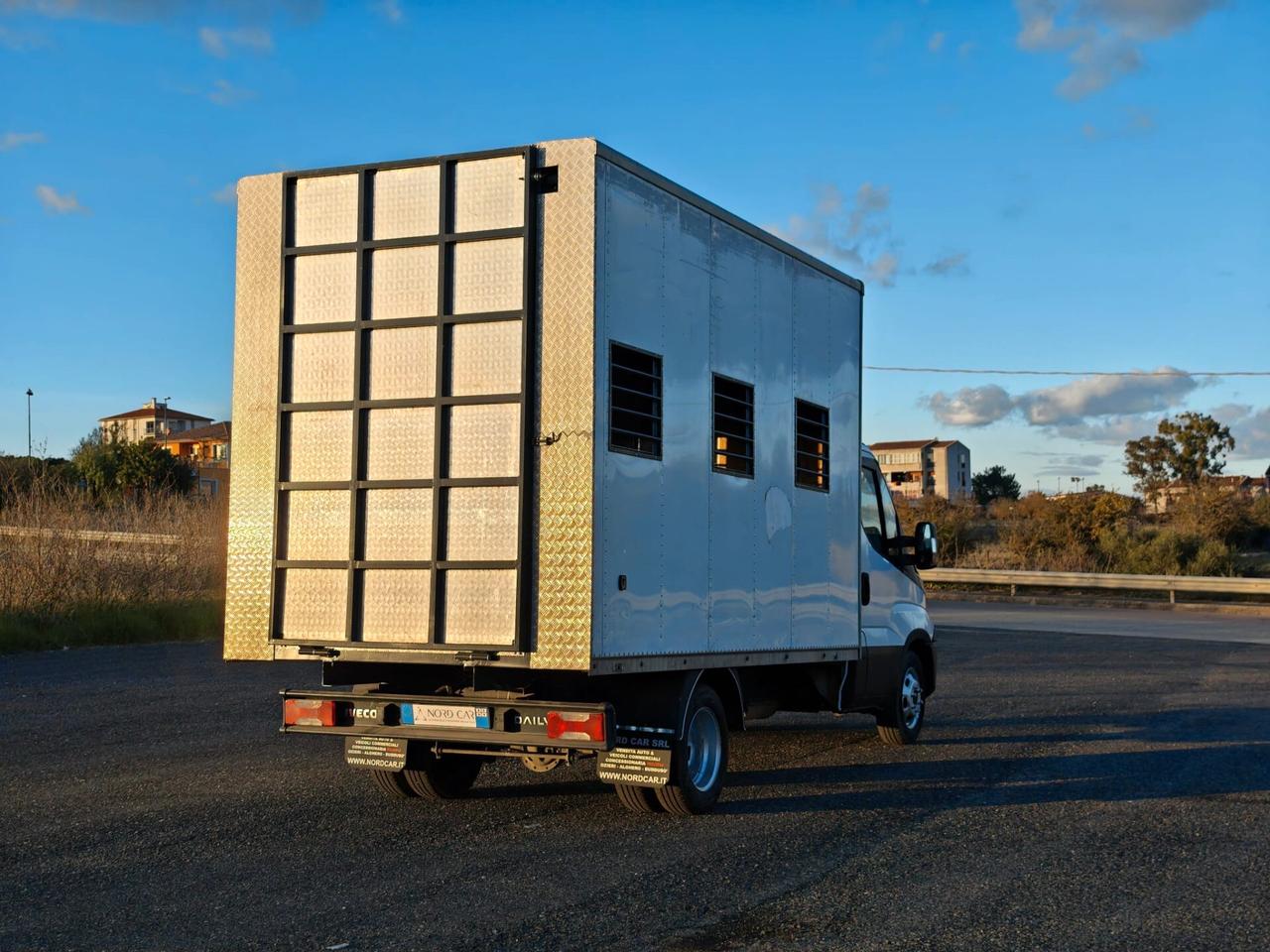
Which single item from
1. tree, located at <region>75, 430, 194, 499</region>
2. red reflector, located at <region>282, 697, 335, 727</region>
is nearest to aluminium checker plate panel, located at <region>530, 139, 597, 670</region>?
red reflector, located at <region>282, 697, 335, 727</region>

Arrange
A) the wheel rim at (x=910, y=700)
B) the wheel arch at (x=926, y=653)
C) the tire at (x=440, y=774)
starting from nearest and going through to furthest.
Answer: the tire at (x=440, y=774), the wheel rim at (x=910, y=700), the wheel arch at (x=926, y=653)

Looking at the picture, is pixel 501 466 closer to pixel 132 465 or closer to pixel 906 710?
pixel 906 710

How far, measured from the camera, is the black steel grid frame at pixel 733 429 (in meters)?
8.00

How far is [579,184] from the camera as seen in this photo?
6898mm

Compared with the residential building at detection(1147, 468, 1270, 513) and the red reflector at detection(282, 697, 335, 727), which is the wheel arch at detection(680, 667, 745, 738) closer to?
the red reflector at detection(282, 697, 335, 727)

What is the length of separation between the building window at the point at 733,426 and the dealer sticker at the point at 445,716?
2069 mm

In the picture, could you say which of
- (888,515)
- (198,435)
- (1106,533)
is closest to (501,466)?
(888,515)

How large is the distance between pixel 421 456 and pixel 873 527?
4556mm

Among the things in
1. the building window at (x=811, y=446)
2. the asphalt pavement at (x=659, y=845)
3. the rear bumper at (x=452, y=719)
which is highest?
the building window at (x=811, y=446)

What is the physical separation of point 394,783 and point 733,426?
3065 mm

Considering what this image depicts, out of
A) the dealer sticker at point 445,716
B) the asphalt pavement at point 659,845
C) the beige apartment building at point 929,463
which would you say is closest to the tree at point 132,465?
the asphalt pavement at point 659,845

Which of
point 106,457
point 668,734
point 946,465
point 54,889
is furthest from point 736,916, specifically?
point 946,465

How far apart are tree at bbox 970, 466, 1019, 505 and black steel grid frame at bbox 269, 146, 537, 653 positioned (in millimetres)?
66265

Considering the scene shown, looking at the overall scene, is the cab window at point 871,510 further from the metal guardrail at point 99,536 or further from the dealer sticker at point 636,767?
the metal guardrail at point 99,536
